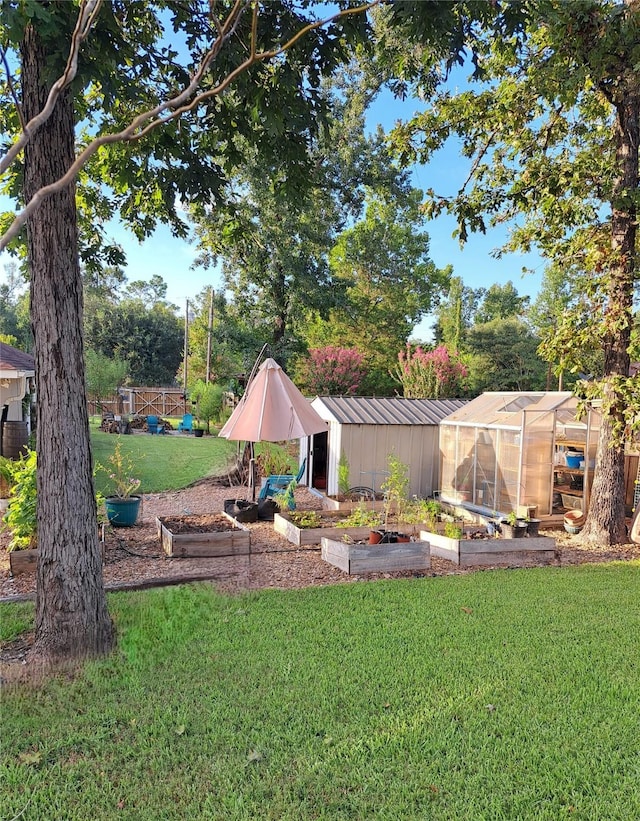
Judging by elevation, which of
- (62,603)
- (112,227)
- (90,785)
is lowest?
(90,785)

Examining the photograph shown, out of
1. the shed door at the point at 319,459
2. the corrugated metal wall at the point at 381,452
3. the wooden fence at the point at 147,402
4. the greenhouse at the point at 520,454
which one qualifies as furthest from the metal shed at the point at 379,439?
the wooden fence at the point at 147,402

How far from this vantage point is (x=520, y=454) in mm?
8898

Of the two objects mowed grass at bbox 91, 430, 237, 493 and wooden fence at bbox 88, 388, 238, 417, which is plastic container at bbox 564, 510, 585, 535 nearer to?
mowed grass at bbox 91, 430, 237, 493

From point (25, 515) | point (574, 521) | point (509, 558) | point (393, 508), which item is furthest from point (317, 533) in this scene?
point (574, 521)

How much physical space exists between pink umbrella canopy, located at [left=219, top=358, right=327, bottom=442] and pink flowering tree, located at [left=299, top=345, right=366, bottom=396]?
1157 centimetres

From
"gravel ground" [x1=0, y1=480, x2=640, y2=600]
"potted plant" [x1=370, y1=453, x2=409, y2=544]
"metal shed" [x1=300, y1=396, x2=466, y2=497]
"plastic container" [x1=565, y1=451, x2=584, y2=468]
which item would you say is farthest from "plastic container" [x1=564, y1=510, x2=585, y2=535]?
"metal shed" [x1=300, y1=396, x2=466, y2=497]

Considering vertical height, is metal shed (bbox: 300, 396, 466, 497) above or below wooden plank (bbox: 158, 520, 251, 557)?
above

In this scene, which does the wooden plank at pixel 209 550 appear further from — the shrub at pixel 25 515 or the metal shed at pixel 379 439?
the metal shed at pixel 379 439

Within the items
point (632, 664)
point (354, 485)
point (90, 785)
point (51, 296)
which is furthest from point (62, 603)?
point (354, 485)

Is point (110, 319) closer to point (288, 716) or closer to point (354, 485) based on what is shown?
point (354, 485)

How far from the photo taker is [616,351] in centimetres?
784

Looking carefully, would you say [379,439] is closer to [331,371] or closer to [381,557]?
[381,557]

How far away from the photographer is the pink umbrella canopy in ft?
24.3

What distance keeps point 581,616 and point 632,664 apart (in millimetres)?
948
